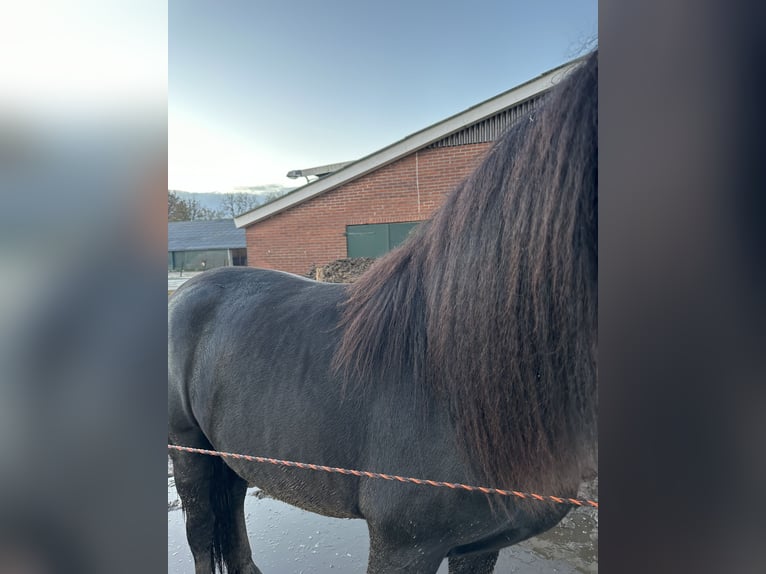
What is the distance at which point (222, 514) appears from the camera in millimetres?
1811

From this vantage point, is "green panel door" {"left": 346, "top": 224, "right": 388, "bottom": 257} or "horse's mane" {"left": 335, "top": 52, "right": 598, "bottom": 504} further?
"green panel door" {"left": 346, "top": 224, "right": 388, "bottom": 257}

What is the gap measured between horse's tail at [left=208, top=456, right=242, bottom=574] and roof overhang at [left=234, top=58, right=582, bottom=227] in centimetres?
333

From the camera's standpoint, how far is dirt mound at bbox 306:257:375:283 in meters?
5.59

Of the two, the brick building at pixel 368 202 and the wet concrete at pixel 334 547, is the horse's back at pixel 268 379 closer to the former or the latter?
the wet concrete at pixel 334 547

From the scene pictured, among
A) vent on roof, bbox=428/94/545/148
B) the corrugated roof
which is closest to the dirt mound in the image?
vent on roof, bbox=428/94/545/148

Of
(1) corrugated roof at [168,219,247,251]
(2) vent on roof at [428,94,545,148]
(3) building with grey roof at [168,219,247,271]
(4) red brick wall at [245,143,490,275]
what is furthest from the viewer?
(3) building with grey roof at [168,219,247,271]

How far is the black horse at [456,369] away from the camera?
818 mm

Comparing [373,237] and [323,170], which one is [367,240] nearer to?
[373,237]

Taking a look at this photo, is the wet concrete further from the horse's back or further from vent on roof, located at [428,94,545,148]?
vent on roof, located at [428,94,545,148]
